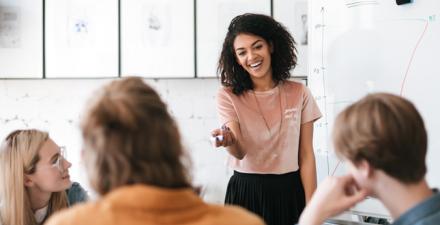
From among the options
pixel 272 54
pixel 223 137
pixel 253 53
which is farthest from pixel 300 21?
pixel 223 137

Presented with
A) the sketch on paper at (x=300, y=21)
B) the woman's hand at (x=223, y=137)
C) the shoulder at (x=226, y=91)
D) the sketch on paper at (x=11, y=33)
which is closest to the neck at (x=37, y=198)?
the woman's hand at (x=223, y=137)

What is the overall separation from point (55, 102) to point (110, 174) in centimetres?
213

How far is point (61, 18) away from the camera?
9.00 ft

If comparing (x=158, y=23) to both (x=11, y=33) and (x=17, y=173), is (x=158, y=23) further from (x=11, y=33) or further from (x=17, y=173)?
(x=17, y=173)

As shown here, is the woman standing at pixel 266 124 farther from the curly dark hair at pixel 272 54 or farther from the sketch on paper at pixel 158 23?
the sketch on paper at pixel 158 23

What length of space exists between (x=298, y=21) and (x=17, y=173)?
66.5 inches

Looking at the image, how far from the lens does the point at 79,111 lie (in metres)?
2.80

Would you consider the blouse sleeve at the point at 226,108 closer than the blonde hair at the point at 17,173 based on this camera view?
No

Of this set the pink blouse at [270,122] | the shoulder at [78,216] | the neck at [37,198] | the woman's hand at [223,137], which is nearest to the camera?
the shoulder at [78,216]

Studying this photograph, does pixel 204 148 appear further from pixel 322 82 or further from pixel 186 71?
pixel 322 82

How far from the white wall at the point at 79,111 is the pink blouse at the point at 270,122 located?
0.89 meters

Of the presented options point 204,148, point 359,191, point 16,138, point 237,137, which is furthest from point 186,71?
point 359,191

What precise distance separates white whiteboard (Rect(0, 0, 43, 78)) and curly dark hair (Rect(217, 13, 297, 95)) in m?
1.34

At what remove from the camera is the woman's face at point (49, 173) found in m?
1.59
